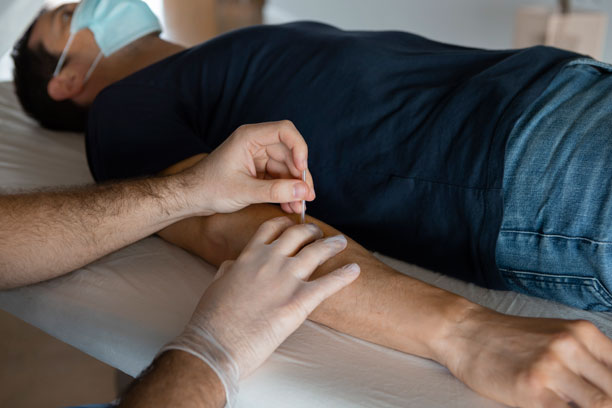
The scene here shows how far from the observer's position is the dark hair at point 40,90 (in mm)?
1698

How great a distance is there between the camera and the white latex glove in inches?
30.2

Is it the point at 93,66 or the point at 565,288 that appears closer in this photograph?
the point at 565,288

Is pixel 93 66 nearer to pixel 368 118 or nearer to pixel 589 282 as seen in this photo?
pixel 368 118

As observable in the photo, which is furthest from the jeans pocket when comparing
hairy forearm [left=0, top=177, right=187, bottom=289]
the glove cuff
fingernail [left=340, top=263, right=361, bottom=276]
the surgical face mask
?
the surgical face mask

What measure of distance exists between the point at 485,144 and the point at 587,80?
0.85 feet

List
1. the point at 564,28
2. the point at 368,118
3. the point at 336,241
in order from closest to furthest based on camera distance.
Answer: the point at 336,241 → the point at 368,118 → the point at 564,28

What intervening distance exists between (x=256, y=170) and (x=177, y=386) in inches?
19.0

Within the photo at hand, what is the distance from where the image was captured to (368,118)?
1.13 meters

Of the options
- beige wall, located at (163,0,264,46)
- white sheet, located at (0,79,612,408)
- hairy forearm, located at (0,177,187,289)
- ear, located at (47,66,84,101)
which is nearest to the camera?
white sheet, located at (0,79,612,408)

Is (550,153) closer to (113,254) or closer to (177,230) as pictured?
(177,230)

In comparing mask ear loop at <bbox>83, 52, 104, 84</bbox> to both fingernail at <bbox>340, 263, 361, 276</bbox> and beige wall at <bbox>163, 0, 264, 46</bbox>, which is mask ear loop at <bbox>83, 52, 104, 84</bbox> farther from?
beige wall at <bbox>163, 0, 264, 46</bbox>

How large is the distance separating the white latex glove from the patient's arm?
0.06 meters

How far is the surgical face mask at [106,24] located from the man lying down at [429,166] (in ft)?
1.17

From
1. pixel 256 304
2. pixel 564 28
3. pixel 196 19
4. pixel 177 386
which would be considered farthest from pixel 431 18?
pixel 177 386
